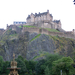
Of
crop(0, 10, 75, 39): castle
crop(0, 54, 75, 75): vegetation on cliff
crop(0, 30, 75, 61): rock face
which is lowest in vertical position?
crop(0, 54, 75, 75): vegetation on cliff

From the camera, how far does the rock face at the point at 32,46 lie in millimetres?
88688

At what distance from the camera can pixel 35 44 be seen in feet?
297

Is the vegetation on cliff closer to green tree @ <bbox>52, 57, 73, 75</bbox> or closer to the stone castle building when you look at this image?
green tree @ <bbox>52, 57, 73, 75</bbox>

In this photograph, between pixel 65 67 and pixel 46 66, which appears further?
pixel 46 66

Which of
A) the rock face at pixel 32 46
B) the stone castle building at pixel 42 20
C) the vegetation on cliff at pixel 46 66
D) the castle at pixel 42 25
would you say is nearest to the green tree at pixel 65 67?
the vegetation on cliff at pixel 46 66

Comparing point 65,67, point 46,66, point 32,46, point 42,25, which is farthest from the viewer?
point 42,25

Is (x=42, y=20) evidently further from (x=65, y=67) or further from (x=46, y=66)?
(x=65, y=67)

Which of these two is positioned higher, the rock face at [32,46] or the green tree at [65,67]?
the rock face at [32,46]

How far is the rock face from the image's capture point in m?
88.7

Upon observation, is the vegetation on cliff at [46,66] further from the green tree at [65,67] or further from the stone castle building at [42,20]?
the stone castle building at [42,20]

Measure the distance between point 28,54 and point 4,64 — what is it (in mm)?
18015

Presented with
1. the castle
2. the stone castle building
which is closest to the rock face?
the castle

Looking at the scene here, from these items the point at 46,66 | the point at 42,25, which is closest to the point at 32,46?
the point at 42,25

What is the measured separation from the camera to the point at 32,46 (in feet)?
295
